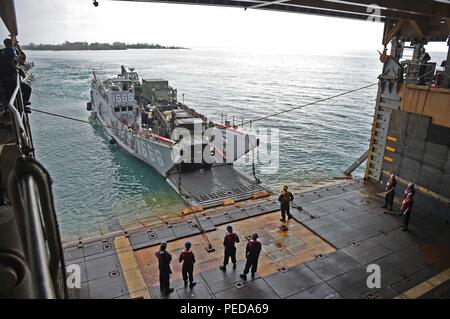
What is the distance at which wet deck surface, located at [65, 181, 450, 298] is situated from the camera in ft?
26.8

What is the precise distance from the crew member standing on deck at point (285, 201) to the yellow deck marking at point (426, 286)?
436cm

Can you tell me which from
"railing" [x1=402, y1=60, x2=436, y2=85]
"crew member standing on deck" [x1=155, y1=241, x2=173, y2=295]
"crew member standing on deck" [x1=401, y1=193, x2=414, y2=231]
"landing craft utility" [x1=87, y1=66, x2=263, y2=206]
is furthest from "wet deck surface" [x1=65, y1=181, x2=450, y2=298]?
"railing" [x1=402, y1=60, x2=436, y2=85]

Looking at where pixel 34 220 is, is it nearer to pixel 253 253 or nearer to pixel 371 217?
pixel 253 253

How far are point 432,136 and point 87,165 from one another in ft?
74.1

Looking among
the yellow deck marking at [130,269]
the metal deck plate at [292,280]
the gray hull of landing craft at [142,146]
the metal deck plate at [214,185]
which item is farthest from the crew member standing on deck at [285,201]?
the gray hull of landing craft at [142,146]

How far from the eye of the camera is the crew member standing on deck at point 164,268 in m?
7.41

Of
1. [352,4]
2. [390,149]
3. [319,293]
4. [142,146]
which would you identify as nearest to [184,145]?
[142,146]

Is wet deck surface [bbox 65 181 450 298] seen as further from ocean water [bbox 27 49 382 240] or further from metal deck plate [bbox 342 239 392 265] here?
ocean water [bbox 27 49 382 240]

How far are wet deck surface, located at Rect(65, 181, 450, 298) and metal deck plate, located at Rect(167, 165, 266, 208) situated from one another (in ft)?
8.37

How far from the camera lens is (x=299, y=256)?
9.63 m

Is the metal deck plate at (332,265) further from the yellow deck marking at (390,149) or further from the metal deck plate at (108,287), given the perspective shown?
the yellow deck marking at (390,149)
